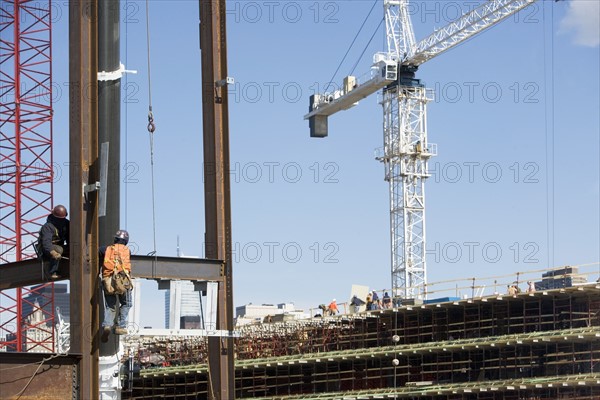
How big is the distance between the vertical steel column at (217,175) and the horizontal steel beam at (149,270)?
1.02 ft

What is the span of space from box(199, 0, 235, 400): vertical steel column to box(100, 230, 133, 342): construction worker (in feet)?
5.98

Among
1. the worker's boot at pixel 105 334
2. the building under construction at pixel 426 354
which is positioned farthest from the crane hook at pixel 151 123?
the building under construction at pixel 426 354

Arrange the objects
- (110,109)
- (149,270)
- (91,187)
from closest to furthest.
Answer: (91,187) → (149,270) → (110,109)

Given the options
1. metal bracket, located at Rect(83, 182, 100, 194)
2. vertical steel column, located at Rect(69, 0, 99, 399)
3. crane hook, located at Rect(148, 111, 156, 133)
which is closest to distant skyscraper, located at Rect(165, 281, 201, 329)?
vertical steel column, located at Rect(69, 0, 99, 399)

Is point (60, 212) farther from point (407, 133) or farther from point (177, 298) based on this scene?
point (407, 133)

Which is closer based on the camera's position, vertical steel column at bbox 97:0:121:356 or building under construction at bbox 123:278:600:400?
vertical steel column at bbox 97:0:121:356

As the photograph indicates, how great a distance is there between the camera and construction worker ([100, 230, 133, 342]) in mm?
16125

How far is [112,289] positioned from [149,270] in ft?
3.65

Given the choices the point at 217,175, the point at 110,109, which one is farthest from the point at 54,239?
the point at 217,175

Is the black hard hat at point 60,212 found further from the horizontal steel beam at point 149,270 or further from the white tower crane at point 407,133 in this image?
the white tower crane at point 407,133

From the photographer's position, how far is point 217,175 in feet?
59.4

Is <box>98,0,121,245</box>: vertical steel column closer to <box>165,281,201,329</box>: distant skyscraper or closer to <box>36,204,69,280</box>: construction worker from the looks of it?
<box>36,204,69,280</box>: construction worker

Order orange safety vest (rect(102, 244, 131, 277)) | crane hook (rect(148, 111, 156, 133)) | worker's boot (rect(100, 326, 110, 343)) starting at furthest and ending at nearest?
crane hook (rect(148, 111, 156, 133))
worker's boot (rect(100, 326, 110, 343))
orange safety vest (rect(102, 244, 131, 277))

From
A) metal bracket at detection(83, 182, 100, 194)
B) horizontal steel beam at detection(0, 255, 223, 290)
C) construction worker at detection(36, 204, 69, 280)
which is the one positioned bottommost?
horizontal steel beam at detection(0, 255, 223, 290)
